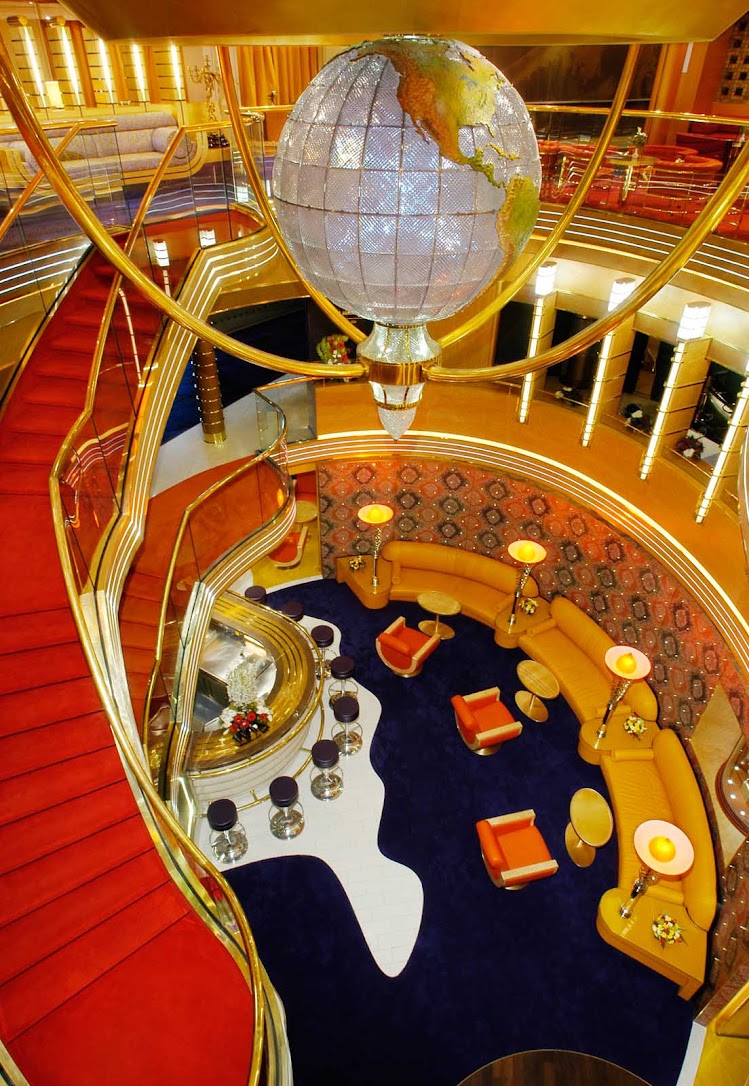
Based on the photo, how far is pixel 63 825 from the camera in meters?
4.70

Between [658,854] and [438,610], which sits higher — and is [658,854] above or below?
above

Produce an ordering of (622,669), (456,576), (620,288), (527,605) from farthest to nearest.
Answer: (456,576) → (527,605) → (622,669) → (620,288)

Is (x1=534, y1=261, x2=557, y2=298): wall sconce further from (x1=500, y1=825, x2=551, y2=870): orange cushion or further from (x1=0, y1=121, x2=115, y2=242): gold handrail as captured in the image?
(x1=500, y1=825, x2=551, y2=870): orange cushion

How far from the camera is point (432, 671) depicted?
9.95m

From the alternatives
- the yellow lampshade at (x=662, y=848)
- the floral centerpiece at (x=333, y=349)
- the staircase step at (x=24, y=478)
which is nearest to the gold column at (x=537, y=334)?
the floral centerpiece at (x=333, y=349)

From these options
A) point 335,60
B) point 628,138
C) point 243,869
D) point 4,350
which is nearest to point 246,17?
point 335,60

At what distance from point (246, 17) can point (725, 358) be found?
735cm

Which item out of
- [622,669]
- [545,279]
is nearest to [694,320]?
[545,279]

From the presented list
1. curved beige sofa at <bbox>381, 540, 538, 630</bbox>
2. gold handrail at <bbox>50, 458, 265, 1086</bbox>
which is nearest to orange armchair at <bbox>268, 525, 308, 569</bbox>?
curved beige sofa at <bbox>381, 540, 538, 630</bbox>

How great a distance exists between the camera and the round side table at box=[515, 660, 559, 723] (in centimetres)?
928

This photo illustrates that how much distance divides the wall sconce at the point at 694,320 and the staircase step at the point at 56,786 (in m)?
6.53

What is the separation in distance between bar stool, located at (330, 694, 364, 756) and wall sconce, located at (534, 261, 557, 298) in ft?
18.4

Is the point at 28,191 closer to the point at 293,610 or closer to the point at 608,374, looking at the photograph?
the point at 293,610

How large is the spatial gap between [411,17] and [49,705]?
5063 millimetres
